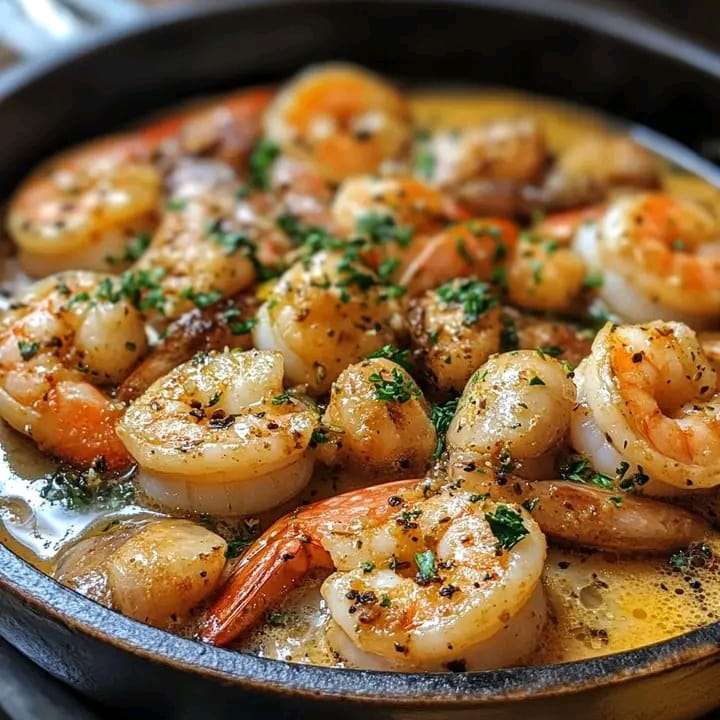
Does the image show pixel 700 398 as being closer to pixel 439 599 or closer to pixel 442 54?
pixel 439 599

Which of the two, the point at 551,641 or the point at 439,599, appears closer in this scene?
the point at 439,599

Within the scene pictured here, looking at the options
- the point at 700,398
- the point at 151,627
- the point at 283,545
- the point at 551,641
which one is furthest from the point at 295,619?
the point at 700,398

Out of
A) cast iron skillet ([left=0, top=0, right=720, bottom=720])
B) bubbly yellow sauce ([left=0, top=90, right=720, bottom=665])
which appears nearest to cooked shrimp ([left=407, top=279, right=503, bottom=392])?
bubbly yellow sauce ([left=0, top=90, right=720, bottom=665])

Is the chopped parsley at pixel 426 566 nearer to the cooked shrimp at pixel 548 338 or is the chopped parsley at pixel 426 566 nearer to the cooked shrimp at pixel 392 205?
the cooked shrimp at pixel 548 338

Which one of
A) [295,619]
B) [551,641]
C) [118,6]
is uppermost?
[118,6]

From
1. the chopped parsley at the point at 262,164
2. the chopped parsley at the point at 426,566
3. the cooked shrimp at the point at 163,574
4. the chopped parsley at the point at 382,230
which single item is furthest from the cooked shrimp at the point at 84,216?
the chopped parsley at the point at 426,566
